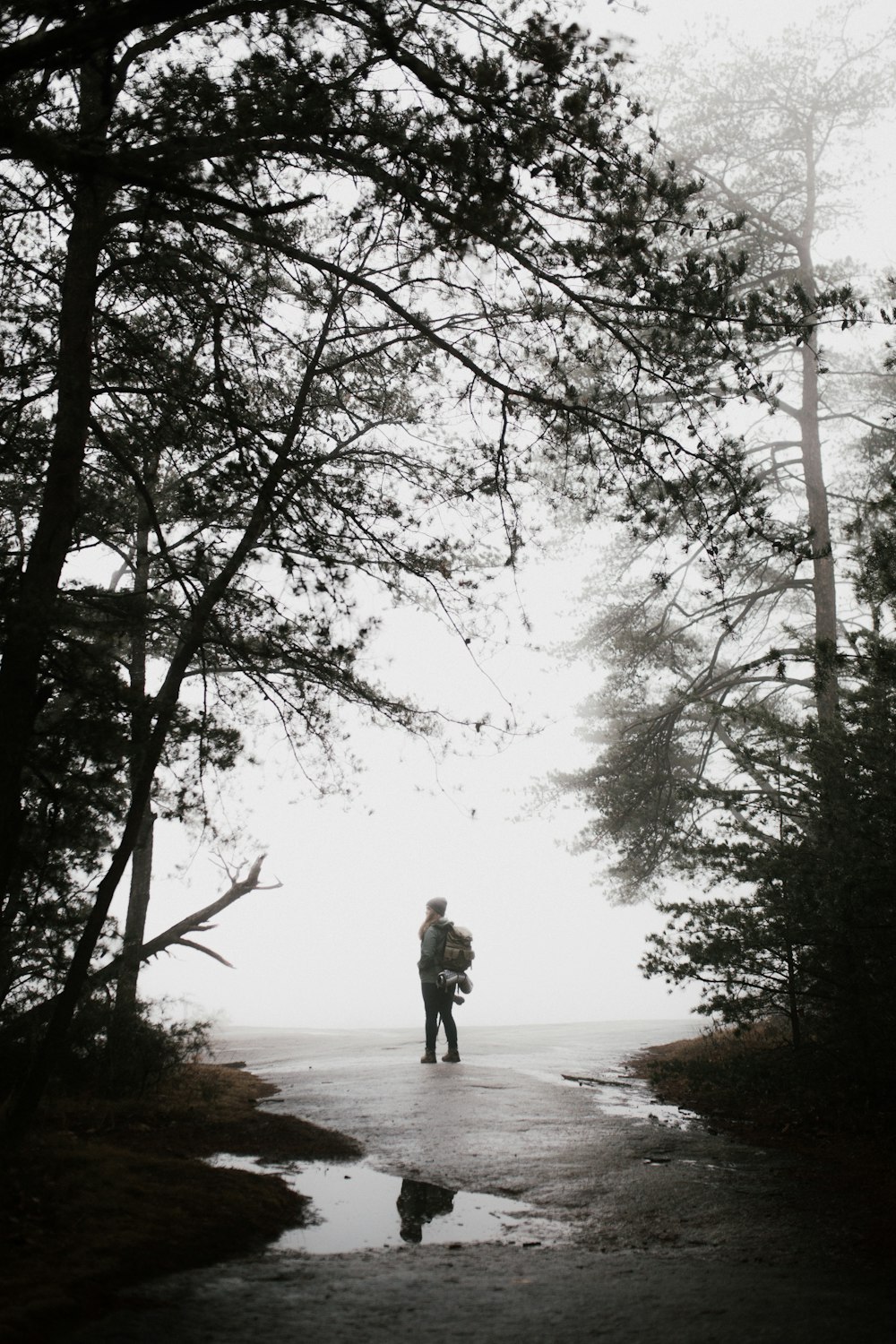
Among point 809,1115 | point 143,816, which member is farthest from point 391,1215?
point 143,816

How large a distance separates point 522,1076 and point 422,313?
7.93 m

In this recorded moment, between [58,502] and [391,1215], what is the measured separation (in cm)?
458

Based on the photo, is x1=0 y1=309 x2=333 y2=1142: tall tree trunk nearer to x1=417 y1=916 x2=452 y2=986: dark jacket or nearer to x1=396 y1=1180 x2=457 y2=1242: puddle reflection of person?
x1=396 y1=1180 x2=457 y2=1242: puddle reflection of person

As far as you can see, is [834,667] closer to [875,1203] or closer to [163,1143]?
[875,1203]

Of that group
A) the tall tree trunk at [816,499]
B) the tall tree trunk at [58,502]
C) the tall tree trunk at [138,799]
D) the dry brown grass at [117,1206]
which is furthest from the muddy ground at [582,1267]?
the tall tree trunk at [816,499]

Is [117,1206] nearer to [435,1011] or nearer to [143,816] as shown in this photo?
[143,816]

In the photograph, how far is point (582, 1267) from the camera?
13.8 ft

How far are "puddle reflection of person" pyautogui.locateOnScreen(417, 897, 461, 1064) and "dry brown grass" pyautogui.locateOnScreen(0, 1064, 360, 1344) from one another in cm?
Result: 438

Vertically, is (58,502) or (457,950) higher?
Answer: (58,502)

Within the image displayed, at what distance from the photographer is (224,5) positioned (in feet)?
18.3

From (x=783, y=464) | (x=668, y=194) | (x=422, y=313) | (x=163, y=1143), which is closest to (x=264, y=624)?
(x=422, y=313)

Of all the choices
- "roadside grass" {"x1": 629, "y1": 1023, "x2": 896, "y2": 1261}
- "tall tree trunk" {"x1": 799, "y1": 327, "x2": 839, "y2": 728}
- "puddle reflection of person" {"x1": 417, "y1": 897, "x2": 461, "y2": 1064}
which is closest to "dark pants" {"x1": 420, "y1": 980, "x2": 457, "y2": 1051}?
"puddle reflection of person" {"x1": 417, "y1": 897, "x2": 461, "y2": 1064}

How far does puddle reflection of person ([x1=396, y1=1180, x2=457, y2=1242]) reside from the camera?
15.6 feet

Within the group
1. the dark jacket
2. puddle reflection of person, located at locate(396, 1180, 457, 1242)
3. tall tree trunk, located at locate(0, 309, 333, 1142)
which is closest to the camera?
puddle reflection of person, located at locate(396, 1180, 457, 1242)
